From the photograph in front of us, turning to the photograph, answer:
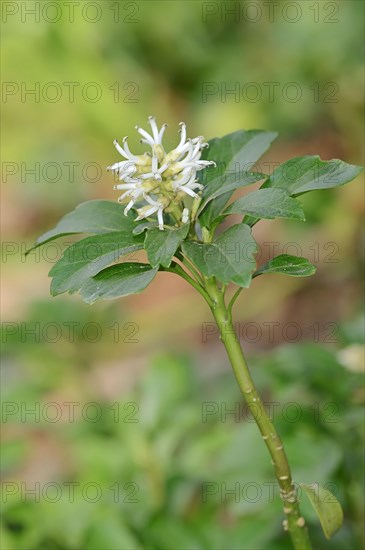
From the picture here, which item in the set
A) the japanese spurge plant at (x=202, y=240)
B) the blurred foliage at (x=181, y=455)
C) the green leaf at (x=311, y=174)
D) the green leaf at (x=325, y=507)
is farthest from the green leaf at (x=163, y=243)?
the blurred foliage at (x=181, y=455)

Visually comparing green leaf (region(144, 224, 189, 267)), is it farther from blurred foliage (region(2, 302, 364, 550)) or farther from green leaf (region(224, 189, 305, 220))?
blurred foliage (region(2, 302, 364, 550))

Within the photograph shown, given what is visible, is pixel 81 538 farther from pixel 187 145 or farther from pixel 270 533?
pixel 187 145

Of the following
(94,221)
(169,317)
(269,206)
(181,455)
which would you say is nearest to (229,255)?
(269,206)

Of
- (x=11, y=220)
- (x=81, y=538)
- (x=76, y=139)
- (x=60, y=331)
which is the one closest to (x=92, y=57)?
(x=76, y=139)

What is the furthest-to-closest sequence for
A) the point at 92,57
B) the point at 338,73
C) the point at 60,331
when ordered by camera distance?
the point at 92,57 → the point at 338,73 → the point at 60,331

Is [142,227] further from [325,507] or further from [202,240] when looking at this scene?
[325,507]

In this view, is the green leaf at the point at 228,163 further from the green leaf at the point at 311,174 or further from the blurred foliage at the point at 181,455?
the blurred foliage at the point at 181,455
